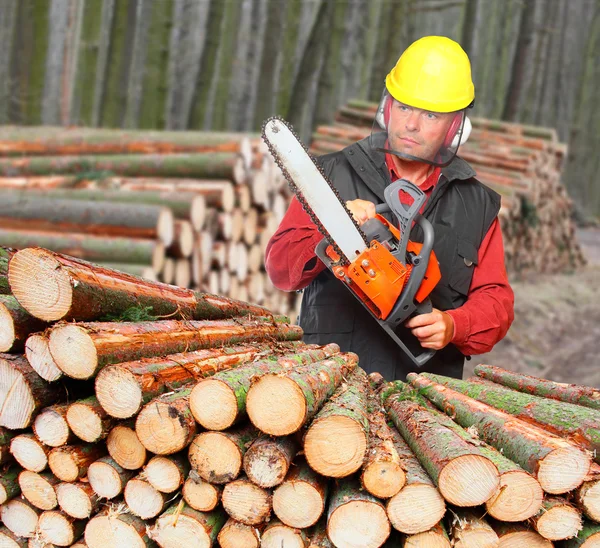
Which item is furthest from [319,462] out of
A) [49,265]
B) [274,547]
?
[49,265]

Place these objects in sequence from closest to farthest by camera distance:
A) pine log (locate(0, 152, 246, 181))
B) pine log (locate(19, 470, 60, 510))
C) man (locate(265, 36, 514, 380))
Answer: pine log (locate(19, 470, 60, 510)) < man (locate(265, 36, 514, 380)) < pine log (locate(0, 152, 246, 181))

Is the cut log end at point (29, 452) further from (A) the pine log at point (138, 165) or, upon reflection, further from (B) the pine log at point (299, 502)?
(A) the pine log at point (138, 165)

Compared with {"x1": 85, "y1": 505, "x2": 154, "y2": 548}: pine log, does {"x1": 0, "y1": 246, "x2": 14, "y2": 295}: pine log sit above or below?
above

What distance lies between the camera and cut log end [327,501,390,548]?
1.84 m

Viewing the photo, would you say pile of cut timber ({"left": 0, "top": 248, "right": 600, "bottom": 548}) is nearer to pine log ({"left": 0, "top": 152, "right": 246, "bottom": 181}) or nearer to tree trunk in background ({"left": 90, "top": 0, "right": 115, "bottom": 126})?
pine log ({"left": 0, "top": 152, "right": 246, "bottom": 181})

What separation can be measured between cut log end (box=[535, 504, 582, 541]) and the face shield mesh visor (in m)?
1.50

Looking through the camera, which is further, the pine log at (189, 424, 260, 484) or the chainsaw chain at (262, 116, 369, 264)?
the chainsaw chain at (262, 116, 369, 264)

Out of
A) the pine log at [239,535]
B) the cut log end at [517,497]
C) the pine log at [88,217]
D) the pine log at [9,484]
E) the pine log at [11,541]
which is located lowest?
the pine log at [11,541]

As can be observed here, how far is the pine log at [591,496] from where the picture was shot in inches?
74.0

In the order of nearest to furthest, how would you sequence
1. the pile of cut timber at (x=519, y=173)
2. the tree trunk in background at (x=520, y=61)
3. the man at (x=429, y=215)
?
the man at (x=429, y=215) → the pile of cut timber at (x=519, y=173) → the tree trunk in background at (x=520, y=61)

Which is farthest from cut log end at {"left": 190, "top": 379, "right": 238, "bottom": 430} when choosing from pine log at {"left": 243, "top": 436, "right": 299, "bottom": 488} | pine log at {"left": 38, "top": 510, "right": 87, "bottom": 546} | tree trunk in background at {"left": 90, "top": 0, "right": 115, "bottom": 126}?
tree trunk in background at {"left": 90, "top": 0, "right": 115, "bottom": 126}

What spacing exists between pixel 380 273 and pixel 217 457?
1020 mm

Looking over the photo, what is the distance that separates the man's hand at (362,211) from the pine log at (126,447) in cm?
114

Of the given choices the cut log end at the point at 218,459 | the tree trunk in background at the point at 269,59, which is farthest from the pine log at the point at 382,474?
the tree trunk in background at the point at 269,59
